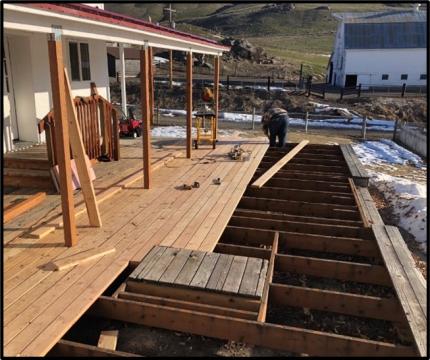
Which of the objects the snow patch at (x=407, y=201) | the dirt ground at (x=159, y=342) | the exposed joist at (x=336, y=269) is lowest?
the snow patch at (x=407, y=201)

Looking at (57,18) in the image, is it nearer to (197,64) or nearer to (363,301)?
(363,301)

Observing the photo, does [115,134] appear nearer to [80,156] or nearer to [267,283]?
[80,156]

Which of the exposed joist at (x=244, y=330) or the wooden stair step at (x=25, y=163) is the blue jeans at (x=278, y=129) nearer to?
the wooden stair step at (x=25, y=163)

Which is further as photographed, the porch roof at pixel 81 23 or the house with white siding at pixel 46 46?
the house with white siding at pixel 46 46

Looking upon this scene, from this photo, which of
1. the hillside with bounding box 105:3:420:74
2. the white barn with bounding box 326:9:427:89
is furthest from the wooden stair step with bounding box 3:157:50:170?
the hillside with bounding box 105:3:420:74

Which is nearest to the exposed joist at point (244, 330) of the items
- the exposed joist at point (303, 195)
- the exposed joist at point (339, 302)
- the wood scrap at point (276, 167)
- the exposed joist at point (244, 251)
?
the exposed joist at point (339, 302)

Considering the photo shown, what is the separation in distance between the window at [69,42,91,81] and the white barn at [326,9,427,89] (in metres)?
32.3

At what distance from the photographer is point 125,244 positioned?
5.30 meters

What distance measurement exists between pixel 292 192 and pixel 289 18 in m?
111

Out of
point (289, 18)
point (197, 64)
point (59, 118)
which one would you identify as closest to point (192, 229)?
point (59, 118)

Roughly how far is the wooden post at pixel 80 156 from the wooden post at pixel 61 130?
25 centimetres

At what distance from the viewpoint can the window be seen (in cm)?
971

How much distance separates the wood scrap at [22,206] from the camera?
5867mm

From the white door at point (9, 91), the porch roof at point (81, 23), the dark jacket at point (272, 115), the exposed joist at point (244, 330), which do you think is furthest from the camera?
the dark jacket at point (272, 115)
